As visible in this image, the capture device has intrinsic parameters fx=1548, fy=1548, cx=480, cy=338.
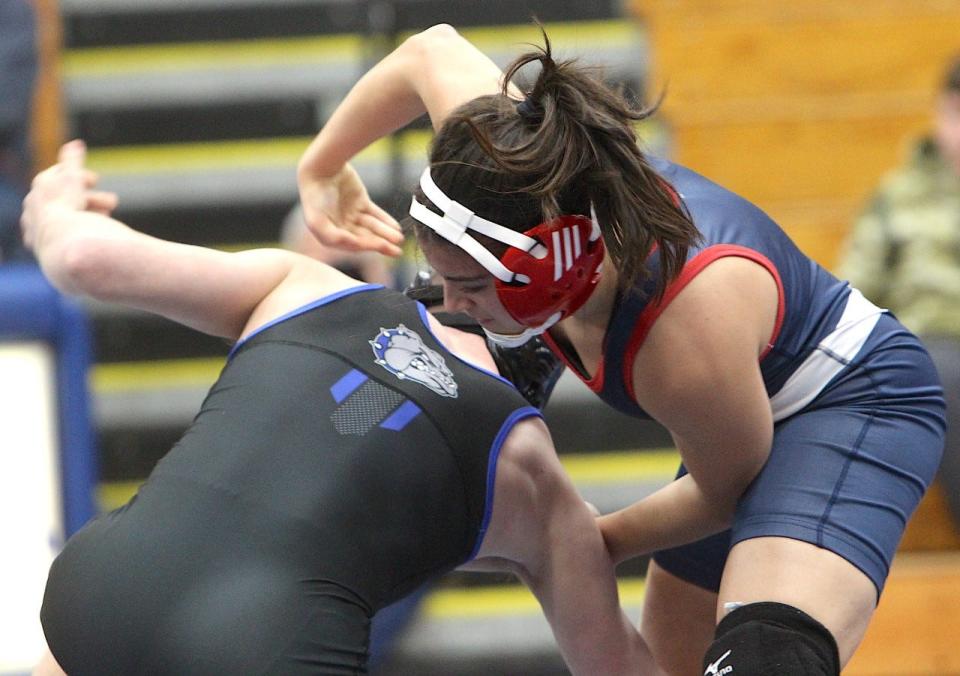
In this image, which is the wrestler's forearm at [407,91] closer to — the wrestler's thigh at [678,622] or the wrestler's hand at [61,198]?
the wrestler's hand at [61,198]

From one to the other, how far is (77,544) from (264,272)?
1.36ft

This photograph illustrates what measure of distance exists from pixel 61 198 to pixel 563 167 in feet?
2.57

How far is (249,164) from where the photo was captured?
4.77 metres

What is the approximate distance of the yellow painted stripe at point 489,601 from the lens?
3.94m

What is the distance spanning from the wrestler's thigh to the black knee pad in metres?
0.63

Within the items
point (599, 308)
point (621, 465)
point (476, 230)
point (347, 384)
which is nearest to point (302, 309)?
point (347, 384)

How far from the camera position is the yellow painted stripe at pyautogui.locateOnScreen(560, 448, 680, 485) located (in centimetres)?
418

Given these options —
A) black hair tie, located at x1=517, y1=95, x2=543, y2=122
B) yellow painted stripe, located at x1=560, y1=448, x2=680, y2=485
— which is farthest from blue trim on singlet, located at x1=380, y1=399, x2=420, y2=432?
yellow painted stripe, located at x1=560, y1=448, x2=680, y2=485

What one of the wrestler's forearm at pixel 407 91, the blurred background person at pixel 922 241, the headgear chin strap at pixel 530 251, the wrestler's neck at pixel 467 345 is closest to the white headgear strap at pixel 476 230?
the headgear chin strap at pixel 530 251

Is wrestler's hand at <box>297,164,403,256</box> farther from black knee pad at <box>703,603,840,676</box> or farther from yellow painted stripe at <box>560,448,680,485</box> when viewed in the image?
yellow painted stripe at <box>560,448,680,485</box>

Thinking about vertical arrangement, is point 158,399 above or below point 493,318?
below

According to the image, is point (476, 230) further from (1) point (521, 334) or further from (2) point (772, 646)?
(2) point (772, 646)

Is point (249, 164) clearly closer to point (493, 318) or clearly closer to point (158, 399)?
point (158, 399)

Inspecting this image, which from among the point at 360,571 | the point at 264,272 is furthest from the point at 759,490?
the point at 264,272
